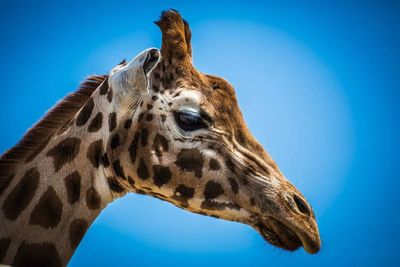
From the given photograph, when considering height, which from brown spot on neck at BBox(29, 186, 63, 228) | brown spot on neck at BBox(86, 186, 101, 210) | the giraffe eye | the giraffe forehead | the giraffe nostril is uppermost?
the giraffe forehead

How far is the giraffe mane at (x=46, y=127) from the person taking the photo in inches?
104

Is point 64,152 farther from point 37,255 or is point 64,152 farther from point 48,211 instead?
point 37,255

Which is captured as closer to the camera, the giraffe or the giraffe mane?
the giraffe

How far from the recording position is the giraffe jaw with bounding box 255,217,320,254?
2.22 meters

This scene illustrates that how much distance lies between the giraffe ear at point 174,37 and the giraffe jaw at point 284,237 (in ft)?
4.36

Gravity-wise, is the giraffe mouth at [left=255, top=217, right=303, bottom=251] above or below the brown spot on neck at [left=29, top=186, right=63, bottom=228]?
above

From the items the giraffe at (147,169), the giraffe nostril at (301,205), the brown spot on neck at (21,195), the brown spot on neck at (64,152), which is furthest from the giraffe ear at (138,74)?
the giraffe nostril at (301,205)

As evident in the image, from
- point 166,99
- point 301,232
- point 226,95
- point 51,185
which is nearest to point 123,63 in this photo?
point 166,99

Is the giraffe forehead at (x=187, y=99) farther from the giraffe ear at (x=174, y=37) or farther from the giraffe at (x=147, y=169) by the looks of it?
the giraffe ear at (x=174, y=37)

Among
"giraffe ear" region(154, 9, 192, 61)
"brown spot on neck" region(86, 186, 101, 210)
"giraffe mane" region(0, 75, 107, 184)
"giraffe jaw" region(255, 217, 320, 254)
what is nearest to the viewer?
"giraffe jaw" region(255, 217, 320, 254)

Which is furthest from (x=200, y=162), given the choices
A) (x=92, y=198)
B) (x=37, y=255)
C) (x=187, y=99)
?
(x=37, y=255)

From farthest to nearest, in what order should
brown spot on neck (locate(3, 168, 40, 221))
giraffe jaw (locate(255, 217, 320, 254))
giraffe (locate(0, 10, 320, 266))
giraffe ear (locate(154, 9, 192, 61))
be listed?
giraffe ear (locate(154, 9, 192, 61)) → brown spot on neck (locate(3, 168, 40, 221)) → giraffe (locate(0, 10, 320, 266)) → giraffe jaw (locate(255, 217, 320, 254))

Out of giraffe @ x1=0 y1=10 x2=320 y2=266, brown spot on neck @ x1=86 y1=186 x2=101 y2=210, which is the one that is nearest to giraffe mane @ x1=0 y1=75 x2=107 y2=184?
giraffe @ x1=0 y1=10 x2=320 y2=266

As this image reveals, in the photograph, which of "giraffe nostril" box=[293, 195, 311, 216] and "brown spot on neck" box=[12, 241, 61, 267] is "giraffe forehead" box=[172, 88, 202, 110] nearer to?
"giraffe nostril" box=[293, 195, 311, 216]
